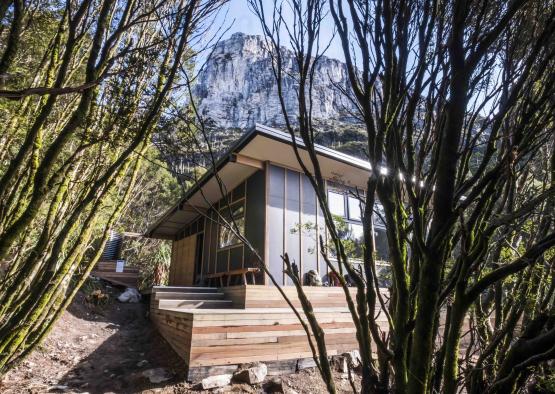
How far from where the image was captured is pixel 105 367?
511 centimetres

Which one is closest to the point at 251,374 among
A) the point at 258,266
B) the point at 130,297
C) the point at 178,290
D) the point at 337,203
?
the point at 258,266

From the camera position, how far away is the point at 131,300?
39.1 feet

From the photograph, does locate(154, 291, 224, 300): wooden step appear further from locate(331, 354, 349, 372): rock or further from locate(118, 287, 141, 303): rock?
locate(118, 287, 141, 303): rock

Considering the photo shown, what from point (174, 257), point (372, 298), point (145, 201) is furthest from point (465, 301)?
point (145, 201)

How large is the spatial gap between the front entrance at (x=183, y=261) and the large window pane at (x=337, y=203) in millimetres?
6256

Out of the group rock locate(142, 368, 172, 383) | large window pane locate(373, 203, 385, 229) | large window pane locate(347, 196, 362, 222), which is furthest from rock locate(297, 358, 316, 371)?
large window pane locate(347, 196, 362, 222)

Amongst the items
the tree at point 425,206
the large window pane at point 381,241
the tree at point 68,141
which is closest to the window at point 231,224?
the large window pane at point 381,241

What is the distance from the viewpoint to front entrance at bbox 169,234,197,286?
41.7 ft

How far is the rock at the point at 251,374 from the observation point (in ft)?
13.5

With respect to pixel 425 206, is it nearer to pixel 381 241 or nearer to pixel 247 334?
pixel 247 334

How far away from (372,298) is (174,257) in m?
16.1

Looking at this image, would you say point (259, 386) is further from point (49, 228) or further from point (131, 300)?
point (131, 300)

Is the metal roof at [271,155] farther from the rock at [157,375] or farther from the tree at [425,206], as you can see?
the tree at [425,206]

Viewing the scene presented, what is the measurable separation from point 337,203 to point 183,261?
8.15 m
